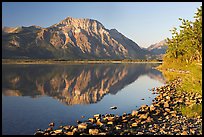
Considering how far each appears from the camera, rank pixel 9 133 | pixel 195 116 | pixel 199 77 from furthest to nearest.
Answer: pixel 199 77
pixel 195 116
pixel 9 133

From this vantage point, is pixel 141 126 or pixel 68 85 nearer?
pixel 141 126

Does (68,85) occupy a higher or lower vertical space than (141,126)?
lower

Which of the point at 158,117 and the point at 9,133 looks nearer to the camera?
the point at 9,133

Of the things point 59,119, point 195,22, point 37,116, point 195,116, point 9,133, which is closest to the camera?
point 9,133

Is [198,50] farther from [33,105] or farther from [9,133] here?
[9,133]

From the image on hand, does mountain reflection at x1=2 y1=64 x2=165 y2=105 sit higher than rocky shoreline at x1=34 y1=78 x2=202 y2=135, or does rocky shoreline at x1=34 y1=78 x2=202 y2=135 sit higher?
rocky shoreline at x1=34 y1=78 x2=202 y2=135

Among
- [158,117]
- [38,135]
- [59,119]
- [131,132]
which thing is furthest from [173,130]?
[59,119]

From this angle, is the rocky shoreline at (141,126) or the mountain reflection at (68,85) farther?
the mountain reflection at (68,85)

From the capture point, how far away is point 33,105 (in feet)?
103

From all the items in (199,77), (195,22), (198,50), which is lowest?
(199,77)

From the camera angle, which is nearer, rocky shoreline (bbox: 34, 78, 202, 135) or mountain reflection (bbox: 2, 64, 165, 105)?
rocky shoreline (bbox: 34, 78, 202, 135)

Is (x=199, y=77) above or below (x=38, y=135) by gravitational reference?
above

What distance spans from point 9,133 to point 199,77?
20.4 metres

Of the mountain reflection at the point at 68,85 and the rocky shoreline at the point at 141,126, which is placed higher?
the rocky shoreline at the point at 141,126
